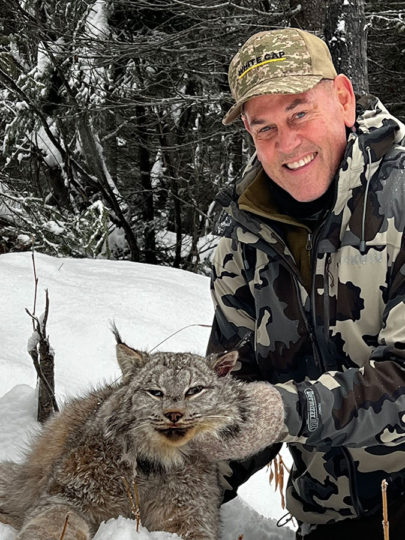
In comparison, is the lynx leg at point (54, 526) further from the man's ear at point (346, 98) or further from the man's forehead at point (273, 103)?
the man's ear at point (346, 98)

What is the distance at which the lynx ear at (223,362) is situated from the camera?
2.56 m

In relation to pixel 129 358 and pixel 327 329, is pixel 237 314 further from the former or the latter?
pixel 129 358

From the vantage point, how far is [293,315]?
110 inches

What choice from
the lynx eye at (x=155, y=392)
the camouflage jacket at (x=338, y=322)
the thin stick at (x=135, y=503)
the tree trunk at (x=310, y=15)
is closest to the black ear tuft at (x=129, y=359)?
the lynx eye at (x=155, y=392)

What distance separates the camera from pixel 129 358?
2621mm

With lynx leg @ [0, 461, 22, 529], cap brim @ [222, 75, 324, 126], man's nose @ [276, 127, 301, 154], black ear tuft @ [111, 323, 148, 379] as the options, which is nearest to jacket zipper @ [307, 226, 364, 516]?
man's nose @ [276, 127, 301, 154]

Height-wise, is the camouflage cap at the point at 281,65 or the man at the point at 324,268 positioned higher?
the camouflage cap at the point at 281,65

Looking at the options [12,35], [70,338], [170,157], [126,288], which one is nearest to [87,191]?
[170,157]

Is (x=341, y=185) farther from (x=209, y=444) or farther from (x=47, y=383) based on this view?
(x=47, y=383)

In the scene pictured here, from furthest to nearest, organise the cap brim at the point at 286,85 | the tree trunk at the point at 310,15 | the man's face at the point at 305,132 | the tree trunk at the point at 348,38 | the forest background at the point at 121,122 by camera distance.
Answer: the forest background at the point at 121,122, the tree trunk at the point at 310,15, the tree trunk at the point at 348,38, the man's face at the point at 305,132, the cap brim at the point at 286,85

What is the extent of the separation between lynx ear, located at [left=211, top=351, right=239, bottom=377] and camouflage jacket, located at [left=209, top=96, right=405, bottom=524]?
0.22 metres

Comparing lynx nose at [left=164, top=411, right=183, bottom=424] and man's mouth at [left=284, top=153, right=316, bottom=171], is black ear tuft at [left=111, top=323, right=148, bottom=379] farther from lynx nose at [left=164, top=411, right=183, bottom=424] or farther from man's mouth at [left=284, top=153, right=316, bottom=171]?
man's mouth at [left=284, top=153, right=316, bottom=171]

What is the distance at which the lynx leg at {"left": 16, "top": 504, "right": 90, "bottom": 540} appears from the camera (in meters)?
2.17

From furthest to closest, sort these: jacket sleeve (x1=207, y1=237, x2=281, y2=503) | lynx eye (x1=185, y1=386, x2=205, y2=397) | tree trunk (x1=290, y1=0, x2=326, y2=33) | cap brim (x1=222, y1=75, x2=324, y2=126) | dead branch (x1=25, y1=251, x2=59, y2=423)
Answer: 1. tree trunk (x1=290, y1=0, x2=326, y2=33)
2. dead branch (x1=25, y1=251, x2=59, y2=423)
3. jacket sleeve (x1=207, y1=237, x2=281, y2=503)
4. cap brim (x1=222, y1=75, x2=324, y2=126)
5. lynx eye (x1=185, y1=386, x2=205, y2=397)
